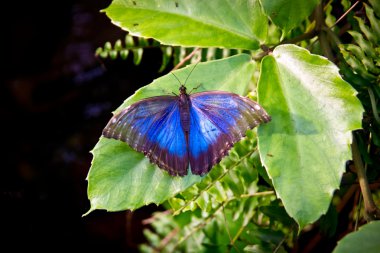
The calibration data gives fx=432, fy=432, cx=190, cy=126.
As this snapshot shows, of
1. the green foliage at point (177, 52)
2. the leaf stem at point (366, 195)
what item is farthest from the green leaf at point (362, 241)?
the green foliage at point (177, 52)

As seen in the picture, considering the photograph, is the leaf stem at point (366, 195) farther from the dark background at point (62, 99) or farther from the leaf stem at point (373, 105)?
the dark background at point (62, 99)

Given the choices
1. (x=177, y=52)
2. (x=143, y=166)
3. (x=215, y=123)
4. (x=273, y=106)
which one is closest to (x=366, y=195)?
(x=273, y=106)

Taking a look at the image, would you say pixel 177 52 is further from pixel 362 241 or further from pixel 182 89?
pixel 362 241

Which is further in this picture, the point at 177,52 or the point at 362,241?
the point at 177,52

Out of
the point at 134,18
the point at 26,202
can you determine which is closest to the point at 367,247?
the point at 134,18

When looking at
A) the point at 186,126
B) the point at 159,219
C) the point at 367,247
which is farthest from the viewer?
the point at 159,219

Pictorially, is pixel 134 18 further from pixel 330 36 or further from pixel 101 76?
pixel 101 76
